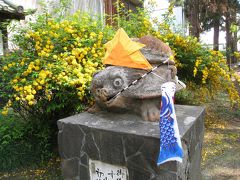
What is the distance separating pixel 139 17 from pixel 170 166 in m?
3.67

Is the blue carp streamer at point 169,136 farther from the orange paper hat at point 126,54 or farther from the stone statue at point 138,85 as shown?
the orange paper hat at point 126,54

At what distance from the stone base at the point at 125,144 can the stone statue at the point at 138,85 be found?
120 millimetres

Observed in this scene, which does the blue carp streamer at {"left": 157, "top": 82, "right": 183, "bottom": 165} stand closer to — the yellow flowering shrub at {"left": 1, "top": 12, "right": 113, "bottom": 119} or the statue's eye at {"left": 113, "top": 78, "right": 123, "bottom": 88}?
the statue's eye at {"left": 113, "top": 78, "right": 123, "bottom": 88}

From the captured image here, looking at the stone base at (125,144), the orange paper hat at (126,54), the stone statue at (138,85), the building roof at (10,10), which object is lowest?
the stone base at (125,144)

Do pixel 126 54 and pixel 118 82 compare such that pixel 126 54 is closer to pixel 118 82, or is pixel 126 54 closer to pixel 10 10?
pixel 118 82

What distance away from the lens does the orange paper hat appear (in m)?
2.72

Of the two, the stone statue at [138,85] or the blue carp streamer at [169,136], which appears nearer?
the blue carp streamer at [169,136]

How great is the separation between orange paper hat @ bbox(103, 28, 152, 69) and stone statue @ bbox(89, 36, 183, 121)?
83 millimetres

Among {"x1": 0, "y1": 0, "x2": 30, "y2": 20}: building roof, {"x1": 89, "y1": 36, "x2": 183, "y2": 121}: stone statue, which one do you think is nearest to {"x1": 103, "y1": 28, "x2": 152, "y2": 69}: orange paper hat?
{"x1": 89, "y1": 36, "x2": 183, "y2": 121}: stone statue

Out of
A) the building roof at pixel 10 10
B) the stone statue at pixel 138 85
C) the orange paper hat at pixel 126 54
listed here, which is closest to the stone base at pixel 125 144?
the stone statue at pixel 138 85

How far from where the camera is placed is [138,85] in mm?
2738

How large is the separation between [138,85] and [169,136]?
77cm

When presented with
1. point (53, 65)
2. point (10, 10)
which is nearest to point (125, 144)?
point (53, 65)

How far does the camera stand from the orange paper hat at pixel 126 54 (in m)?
2.72
